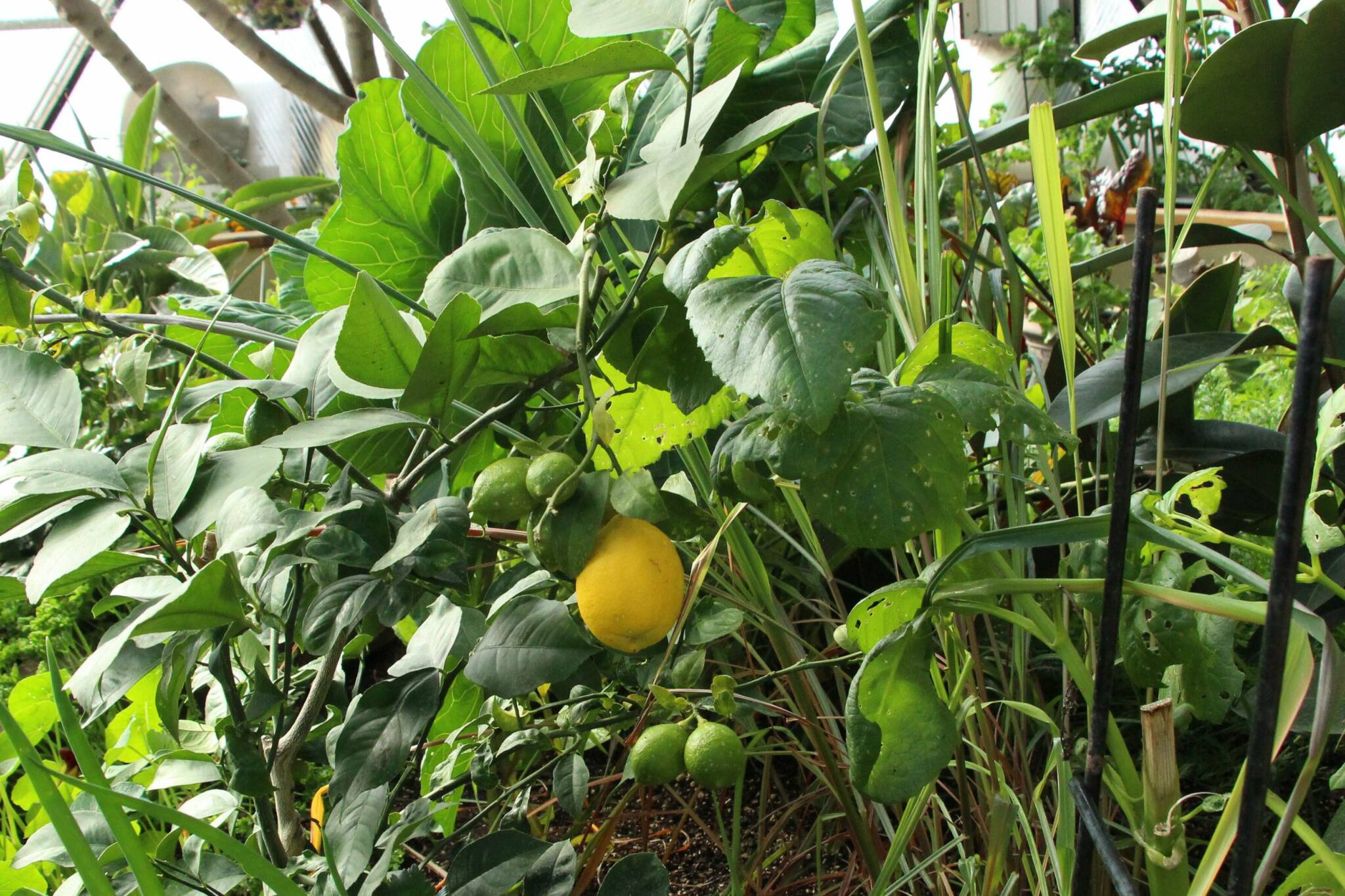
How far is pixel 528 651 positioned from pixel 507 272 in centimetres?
16

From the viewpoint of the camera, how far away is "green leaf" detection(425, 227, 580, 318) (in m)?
0.39

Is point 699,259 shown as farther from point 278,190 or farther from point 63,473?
point 278,190

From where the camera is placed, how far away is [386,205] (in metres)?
0.68

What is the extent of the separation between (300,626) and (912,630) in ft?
0.85

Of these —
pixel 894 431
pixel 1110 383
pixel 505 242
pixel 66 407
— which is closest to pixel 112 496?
pixel 66 407

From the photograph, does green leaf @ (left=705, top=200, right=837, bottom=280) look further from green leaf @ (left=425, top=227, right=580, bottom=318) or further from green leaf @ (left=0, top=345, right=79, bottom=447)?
green leaf @ (left=0, top=345, right=79, bottom=447)

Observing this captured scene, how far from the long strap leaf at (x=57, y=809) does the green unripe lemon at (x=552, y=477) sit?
0.19 metres

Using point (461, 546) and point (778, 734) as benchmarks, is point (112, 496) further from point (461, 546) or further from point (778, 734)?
point (778, 734)

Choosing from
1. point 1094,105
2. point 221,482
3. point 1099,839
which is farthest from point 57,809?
point 1094,105

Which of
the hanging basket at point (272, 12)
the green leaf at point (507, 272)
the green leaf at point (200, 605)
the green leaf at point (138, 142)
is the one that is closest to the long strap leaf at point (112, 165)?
the green leaf at point (507, 272)

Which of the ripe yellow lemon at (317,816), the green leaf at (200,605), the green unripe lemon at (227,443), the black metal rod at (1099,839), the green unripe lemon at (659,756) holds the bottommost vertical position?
the ripe yellow lemon at (317,816)

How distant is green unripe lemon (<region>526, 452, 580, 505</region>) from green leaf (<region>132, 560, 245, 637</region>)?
12 cm

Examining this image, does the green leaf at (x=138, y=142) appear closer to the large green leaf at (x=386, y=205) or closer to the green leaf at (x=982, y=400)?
the large green leaf at (x=386, y=205)

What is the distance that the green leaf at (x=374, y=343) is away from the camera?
0.35m
